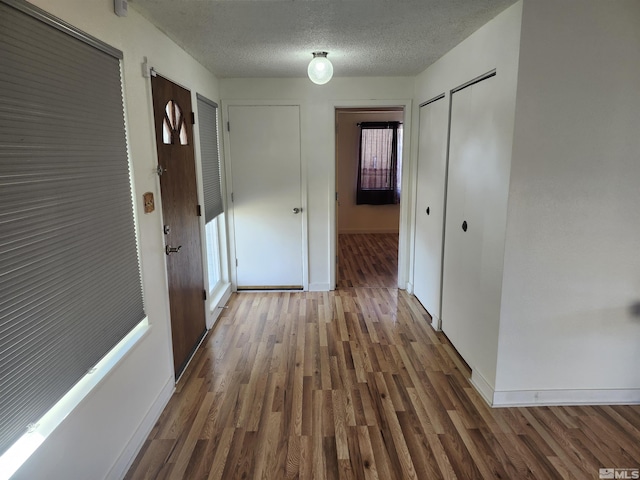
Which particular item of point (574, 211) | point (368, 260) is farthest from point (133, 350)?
point (368, 260)

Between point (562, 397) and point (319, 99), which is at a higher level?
point (319, 99)

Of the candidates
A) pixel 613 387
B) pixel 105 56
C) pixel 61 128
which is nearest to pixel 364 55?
pixel 105 56

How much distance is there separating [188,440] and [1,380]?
120 centimetres

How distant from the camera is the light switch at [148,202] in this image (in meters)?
2.18

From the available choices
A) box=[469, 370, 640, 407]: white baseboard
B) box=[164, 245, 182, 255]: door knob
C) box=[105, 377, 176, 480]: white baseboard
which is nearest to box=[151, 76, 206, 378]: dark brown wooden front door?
box=[164, 245, 182, 255]: door knob

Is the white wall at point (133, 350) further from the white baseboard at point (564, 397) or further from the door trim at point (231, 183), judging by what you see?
the white baseboard at point (564, 397)

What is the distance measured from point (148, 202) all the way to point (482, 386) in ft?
7.58

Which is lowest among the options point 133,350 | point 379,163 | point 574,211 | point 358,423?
point 358,423

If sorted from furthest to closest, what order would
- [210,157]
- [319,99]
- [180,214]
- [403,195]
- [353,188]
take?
[353,188], [403,195], [319,99], [210,157], [180,214]

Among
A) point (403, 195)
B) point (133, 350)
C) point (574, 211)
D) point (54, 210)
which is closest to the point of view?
point (54, 210)

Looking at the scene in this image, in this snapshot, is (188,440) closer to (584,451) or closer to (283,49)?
(584,451)

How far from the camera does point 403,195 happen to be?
14.2 ft

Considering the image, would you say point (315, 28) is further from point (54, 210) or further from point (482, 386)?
point (482, 386)

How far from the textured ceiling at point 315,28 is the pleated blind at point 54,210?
0.64 m
